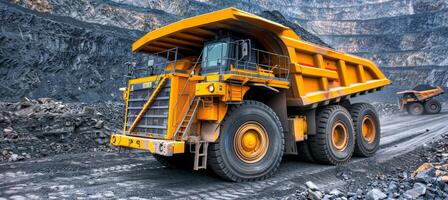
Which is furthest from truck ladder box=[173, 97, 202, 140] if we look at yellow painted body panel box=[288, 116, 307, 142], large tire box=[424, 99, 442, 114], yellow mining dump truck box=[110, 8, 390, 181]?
large tire box=[424, 99, 442, 114]

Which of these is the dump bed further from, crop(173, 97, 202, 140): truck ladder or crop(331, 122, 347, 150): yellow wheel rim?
crop(173, 97, 202, 140): truck ladder

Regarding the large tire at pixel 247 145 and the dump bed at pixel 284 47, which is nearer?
the large tire at pixel 247 145

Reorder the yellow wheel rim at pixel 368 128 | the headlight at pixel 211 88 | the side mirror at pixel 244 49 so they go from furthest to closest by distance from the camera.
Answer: the yellow wheel rim at pixel 368 128, the side mirror at pixel 244 49, the headlight at pixel 211 88

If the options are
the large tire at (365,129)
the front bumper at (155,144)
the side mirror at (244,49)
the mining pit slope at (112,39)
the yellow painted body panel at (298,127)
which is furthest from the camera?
the mining pit slope at (112,39)

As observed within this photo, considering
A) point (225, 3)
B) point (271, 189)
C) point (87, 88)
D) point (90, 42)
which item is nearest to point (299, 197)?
point (271, 189)

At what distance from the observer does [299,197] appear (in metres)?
4.25

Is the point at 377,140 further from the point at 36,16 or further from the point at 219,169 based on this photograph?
the point at 36,16

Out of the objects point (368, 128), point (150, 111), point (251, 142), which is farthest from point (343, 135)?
point (150, 111)

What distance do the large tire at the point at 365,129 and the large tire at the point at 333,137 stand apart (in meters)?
0.34

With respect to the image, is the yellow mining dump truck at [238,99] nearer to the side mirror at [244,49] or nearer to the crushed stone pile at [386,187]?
the side mirror at [244,49]

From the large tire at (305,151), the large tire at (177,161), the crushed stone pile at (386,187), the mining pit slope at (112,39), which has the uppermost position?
the mining pit slope at (112,39)

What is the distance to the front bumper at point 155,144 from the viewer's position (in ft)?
14.9

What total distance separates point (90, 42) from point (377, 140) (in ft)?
65.7

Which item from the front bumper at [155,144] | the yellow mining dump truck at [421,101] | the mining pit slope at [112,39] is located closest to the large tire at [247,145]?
the front bumper at [155,144]
